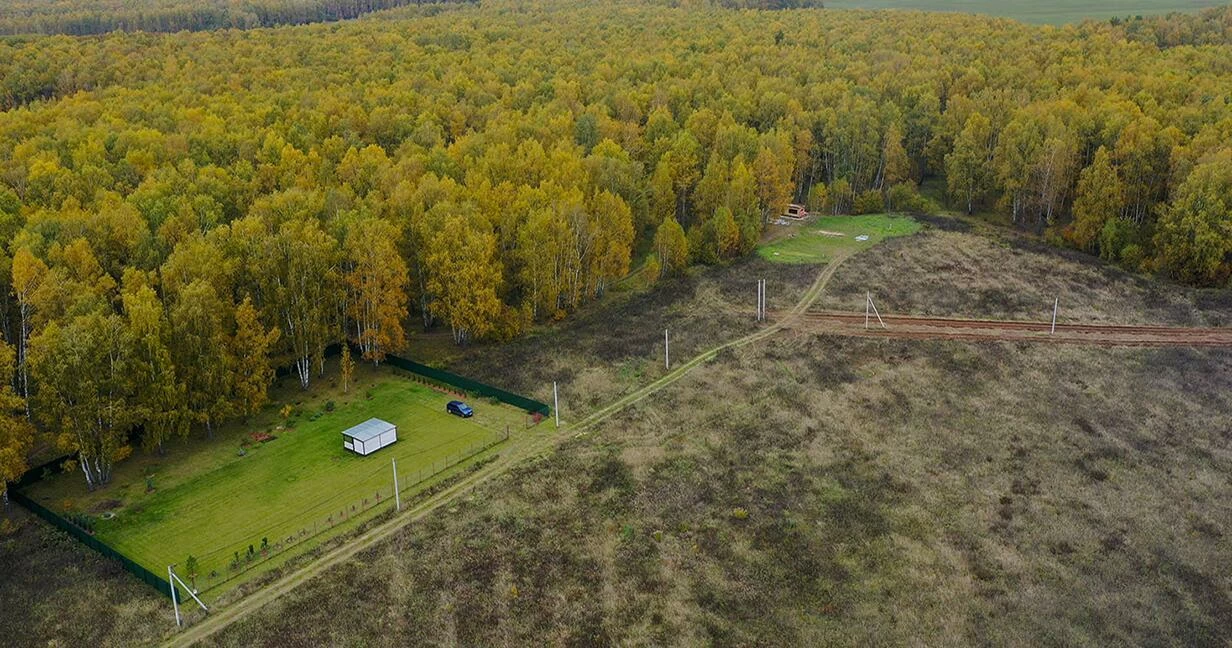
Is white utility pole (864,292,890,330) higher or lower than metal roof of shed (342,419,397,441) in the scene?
higher

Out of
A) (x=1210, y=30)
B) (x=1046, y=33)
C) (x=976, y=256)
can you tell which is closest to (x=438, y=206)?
(x=976, y=256)

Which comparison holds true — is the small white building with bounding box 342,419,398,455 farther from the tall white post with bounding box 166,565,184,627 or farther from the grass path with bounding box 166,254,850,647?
the tall white post with bounding box 166,565,184,627

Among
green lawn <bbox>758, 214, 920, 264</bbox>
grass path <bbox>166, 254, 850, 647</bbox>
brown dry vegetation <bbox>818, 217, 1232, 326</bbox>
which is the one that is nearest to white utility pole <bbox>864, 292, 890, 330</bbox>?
brown dry vegetation <bbox>818, 217, 1232, 326</bbox>

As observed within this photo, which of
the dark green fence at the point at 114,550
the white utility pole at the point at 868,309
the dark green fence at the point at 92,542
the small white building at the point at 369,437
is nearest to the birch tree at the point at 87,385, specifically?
the dark green fence at the point at 114,550

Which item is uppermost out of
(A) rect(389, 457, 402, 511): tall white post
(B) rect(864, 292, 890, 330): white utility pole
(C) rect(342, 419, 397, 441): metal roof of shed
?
(B) rect(864, 292, 890, 330): white utility pole

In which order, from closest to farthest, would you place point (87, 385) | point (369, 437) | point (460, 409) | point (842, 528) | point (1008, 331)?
point (842, 528) → point (87, 385) → point (369, 437) → point (460, 409) → point (1008, 331)

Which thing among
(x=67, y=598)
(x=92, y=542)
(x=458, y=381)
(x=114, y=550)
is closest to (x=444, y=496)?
(x=458, y=381)

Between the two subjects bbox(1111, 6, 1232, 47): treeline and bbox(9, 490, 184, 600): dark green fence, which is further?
bbox(1111, 6, 1232, 47): treeline

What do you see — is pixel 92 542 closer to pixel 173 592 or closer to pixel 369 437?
pixel 173 592
